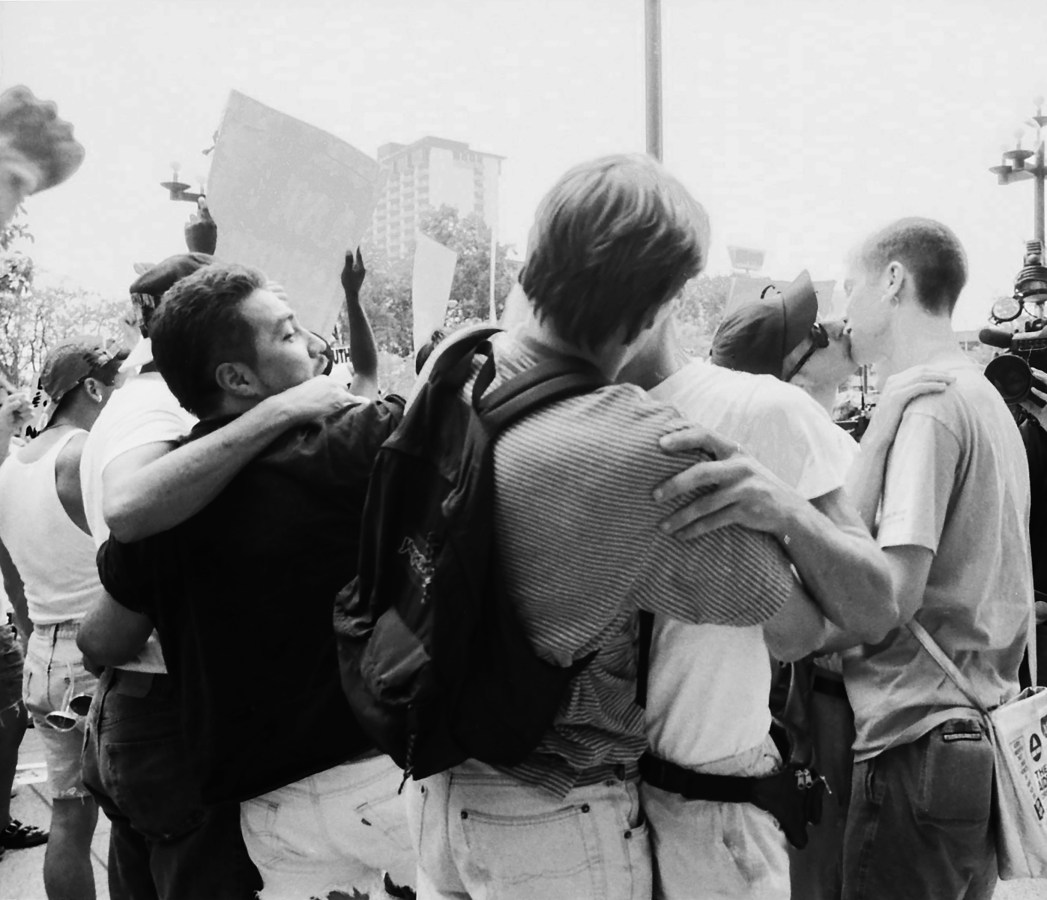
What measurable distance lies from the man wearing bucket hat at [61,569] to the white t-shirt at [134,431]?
3.70 feet

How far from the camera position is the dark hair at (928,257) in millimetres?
2197

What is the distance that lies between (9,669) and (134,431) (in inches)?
105

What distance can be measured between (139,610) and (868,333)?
5.69 feet

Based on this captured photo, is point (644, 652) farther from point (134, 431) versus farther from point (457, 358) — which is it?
point (134, 431)

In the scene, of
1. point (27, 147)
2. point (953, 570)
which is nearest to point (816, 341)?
point (953, 570)

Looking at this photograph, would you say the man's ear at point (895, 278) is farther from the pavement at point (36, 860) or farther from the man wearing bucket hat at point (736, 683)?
the pavement at point (36, 860)

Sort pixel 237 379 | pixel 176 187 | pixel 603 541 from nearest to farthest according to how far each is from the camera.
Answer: pixel 603 541, pixel 237 379, pixel 176 187

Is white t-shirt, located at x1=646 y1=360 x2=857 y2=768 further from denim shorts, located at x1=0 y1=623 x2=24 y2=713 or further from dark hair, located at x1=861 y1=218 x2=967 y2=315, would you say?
denim shorts, located at x1=0 y1=623 x2=24 y2=713

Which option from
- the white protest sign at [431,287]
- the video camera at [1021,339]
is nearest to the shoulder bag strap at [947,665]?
the video camera at [1021,339]

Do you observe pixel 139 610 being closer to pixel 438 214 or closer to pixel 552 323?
pixel 552 323

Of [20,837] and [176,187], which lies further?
[176,187]

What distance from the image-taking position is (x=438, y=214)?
14086 mm

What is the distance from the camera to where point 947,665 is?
2016mm

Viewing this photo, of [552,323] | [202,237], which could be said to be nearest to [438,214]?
[202,237]
